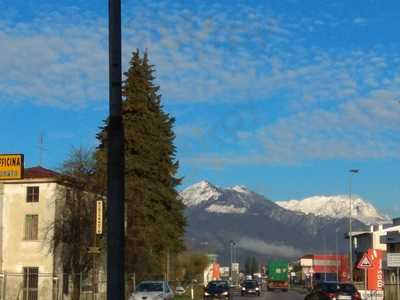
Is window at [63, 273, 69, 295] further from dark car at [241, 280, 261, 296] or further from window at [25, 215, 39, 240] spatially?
dark car at [241, 280, 261, 296]

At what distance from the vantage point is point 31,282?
56.3m

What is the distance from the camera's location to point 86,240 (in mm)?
55781

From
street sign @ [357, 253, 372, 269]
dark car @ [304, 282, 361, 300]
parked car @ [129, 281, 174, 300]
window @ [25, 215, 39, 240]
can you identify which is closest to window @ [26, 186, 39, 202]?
window @ [25, 215, 39, 240]

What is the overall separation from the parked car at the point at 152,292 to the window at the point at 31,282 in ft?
45.7

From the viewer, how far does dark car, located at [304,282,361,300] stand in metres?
39.7

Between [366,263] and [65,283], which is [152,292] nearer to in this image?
[366,263]

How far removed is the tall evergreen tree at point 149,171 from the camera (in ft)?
197

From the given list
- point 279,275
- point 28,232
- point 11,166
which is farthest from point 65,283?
point 279,275

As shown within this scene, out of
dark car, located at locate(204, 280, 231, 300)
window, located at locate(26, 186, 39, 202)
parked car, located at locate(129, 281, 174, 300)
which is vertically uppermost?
window, located at locate(26, 186, 39, 202)

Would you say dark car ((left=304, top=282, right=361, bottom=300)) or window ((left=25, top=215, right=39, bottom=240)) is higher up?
window ((left=25, top=215, right=39, bottom=240))

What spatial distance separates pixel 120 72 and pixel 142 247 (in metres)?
51.0

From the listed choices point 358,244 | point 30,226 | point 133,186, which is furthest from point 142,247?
point 358,244

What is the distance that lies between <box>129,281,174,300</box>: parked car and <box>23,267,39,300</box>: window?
1392 cm

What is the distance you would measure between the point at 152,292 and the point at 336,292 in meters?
9.89
